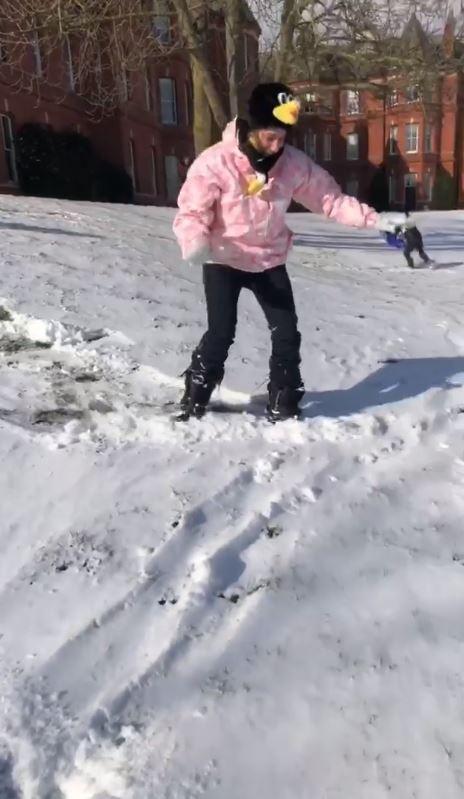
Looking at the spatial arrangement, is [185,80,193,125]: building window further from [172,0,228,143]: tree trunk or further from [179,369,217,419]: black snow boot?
[179,369,217,419]: black snow boot

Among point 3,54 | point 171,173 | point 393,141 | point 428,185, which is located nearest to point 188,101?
point 171,173

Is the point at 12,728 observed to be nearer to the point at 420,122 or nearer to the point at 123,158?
the point at 123,158

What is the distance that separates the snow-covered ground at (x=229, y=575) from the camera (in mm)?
1791

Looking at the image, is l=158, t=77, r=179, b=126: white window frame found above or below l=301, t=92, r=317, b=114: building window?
above

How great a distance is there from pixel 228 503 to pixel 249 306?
3286mm

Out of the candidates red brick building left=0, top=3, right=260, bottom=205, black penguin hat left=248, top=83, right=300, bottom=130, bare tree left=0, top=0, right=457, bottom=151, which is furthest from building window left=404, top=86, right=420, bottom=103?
black penguin hat left=248, top=83, right=300, bottom=130

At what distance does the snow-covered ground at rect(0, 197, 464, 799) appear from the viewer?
1.79 metres

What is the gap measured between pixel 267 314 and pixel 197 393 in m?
0.54

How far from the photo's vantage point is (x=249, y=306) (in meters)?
5.96

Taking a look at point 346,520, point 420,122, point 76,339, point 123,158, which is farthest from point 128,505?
point 420,122

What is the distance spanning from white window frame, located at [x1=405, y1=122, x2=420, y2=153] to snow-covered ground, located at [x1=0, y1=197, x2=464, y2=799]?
147 feet

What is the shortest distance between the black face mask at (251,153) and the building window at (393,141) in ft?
154

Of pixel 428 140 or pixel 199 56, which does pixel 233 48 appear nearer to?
pixel 199 56

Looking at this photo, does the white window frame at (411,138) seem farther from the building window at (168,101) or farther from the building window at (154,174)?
the building window at (154,174)
